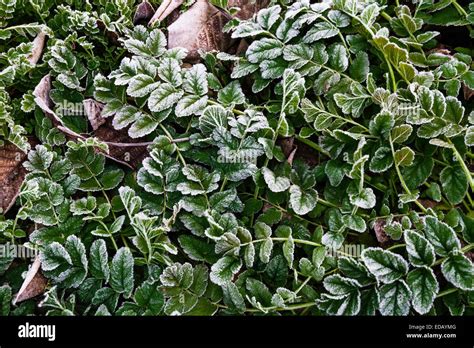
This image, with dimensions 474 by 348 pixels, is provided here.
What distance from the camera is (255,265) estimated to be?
156cm

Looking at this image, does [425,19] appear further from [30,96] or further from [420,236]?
[30,96]

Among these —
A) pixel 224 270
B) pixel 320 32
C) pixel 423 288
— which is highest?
pixel 320 32

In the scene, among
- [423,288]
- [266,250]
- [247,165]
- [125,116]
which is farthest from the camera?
[125,116]

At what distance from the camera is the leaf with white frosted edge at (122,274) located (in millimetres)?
1493

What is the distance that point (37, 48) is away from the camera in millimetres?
1904

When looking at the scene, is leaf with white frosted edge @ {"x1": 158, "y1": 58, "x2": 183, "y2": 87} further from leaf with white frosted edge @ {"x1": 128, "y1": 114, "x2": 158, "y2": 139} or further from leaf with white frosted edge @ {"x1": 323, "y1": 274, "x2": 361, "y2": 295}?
leaf with white frosted edge @ {"x1": 323, "y1": 274, "x2": 361, "y2": 295}

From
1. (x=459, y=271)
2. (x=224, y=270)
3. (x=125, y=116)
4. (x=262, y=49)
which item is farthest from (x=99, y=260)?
(x=459, y=271)

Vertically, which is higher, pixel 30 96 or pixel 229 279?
pixel 30 96

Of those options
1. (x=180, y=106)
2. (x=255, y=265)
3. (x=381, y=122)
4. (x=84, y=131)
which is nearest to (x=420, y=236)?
(x=381, y=122)

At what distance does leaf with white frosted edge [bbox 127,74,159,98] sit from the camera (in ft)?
5.45

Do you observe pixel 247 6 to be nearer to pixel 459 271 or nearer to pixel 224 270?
pixel 224 270

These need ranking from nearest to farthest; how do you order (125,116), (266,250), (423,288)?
(423,288) → (266,250) → (125,116)

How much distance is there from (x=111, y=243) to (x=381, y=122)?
82cm

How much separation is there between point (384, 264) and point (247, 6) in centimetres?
100
